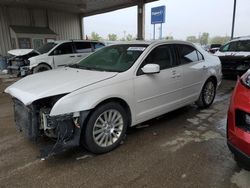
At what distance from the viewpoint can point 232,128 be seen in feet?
7.52

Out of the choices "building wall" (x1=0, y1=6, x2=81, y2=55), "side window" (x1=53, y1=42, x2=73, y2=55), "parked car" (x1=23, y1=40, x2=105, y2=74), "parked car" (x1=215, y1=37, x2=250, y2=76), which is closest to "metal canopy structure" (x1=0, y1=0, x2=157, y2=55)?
"building wall" (x1=0, y1=6, x2=81, y2=55)

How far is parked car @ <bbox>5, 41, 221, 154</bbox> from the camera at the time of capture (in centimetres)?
266

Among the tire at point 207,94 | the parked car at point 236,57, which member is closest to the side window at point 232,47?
the parked car at point 236,57

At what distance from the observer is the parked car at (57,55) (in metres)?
8.66

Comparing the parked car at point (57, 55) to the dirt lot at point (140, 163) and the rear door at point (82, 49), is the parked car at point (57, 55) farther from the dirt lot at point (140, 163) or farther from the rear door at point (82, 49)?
the dirt lot at point (140, 163)

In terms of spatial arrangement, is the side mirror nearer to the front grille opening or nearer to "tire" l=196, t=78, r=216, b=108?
the front grille opening

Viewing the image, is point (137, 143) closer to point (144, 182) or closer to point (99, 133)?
point (99, 133)

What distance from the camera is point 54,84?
288 centimetres

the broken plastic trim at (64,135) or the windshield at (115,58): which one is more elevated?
the windshield at (115,58)

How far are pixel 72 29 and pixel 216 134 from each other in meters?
17.6

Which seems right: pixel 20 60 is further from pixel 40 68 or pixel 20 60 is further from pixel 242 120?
pixel 242 120

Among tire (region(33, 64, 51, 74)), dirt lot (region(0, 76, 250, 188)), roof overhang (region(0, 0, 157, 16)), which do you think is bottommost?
A: dirt lot (region(0, 76, 250, 188))

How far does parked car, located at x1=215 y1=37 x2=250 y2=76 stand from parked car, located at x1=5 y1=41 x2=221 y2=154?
446 centimetres

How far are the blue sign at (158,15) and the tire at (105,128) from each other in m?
7.66
